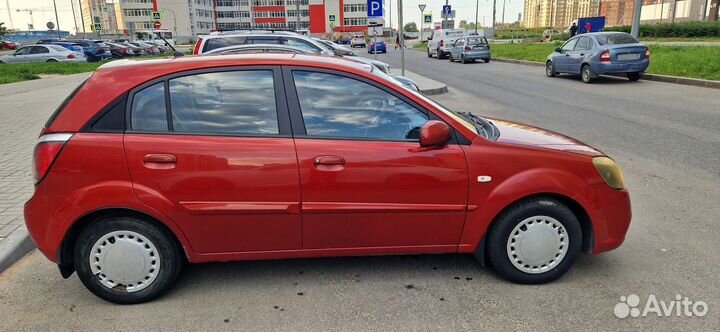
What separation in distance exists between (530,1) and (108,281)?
11682cm

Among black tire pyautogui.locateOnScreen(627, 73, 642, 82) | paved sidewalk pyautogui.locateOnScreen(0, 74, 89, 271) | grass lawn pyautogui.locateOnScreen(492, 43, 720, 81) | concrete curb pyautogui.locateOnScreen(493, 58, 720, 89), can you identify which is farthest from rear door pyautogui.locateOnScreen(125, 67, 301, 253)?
black tire pyautogui.locateOnScreen(627, 73, 642, 82)

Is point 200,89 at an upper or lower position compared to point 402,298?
upper

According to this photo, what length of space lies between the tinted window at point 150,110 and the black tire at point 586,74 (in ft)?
49.9

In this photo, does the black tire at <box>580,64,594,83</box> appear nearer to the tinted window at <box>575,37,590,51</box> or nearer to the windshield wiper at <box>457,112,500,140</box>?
the tinted window at <box>575,37,590,51</box>

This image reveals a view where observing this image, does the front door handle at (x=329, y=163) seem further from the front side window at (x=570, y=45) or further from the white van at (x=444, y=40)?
the white van at (x=444, y=40)

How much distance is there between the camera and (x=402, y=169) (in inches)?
124

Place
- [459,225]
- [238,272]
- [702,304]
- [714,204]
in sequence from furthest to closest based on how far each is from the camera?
[714,204], [238,272], [459,225], [702,304]

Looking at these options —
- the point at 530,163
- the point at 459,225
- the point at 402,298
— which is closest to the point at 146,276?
the point at 402,298

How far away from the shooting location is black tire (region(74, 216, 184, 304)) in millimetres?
3168

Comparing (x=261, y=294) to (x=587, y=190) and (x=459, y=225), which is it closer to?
(x=459, y=225)

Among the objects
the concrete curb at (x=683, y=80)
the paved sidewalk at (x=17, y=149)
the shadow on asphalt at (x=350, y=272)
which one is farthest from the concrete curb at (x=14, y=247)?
the concrete curb at (x=683, y=80)

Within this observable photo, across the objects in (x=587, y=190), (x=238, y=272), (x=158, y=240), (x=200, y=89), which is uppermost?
(x=200, y=89)

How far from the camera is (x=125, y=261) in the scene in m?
3.22

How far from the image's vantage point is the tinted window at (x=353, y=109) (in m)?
3.25
